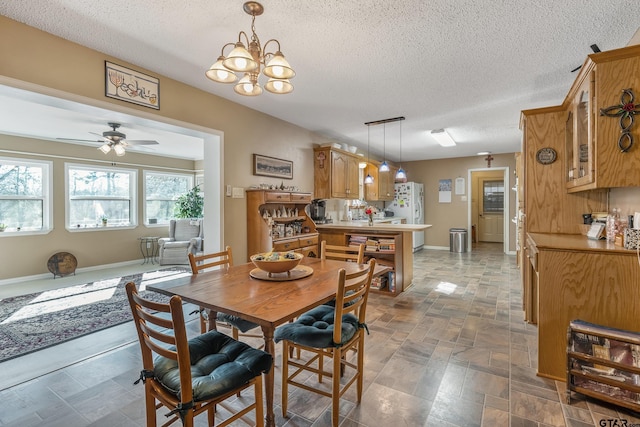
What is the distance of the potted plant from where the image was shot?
272 inches

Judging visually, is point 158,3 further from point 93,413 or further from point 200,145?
point 200,145

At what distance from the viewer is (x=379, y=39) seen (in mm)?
2262

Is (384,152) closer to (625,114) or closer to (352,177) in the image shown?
(352,177)

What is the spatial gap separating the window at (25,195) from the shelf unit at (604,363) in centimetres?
711

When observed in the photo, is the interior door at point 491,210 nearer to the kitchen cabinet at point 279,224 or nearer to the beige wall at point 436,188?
the beige wall at point 436,188

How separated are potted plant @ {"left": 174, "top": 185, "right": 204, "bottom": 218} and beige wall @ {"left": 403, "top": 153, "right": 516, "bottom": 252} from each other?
552 cm

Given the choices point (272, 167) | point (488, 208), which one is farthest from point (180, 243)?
point (488, 208)


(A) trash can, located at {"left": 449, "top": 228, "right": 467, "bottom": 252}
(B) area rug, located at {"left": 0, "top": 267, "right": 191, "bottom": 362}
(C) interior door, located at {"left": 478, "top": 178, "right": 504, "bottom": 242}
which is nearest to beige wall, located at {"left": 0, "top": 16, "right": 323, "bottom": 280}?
(B) area rug, located at {"left": 0, "top": 267, "right": 191, "bottom": 362}

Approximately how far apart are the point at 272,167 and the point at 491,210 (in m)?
7.66

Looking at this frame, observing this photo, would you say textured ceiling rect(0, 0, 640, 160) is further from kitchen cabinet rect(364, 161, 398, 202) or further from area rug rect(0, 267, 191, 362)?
kitchen cabinet rect(364, 161, 398, 202)

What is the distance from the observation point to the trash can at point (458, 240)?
7.34 meters

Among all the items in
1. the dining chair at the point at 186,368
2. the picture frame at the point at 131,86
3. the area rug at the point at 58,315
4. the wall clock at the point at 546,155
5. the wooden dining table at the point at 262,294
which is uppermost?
the picture frame at the point at 131,86

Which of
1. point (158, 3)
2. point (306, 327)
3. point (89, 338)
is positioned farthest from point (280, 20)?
point (89, 338)

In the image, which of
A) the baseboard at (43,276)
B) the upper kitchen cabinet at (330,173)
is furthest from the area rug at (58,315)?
the upper kitchen cabinet at (330,173)
